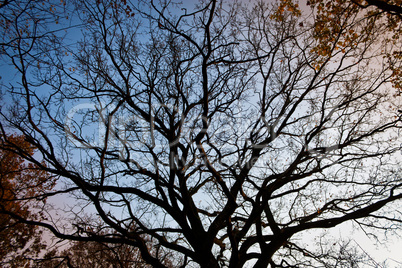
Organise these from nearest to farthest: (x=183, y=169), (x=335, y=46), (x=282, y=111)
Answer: (x=335, y=46), (x=183, y=169), (x=282, y=111)

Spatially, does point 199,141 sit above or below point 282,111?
below

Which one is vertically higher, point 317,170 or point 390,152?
point 390,152

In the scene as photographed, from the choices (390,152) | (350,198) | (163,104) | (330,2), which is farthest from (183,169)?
(390,152)

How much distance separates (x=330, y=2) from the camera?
4828 millimetres

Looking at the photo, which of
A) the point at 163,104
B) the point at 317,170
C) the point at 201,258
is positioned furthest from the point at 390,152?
the point at 163,104

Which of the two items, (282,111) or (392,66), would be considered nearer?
(392,66)

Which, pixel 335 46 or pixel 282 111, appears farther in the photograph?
pixel 282 111

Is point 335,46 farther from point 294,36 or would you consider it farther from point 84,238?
point 84,238

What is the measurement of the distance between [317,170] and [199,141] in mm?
3583

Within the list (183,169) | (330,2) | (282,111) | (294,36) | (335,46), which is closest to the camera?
(330,2)

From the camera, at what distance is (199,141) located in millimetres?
5391

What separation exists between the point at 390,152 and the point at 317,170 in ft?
7.68

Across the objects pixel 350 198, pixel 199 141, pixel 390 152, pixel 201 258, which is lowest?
pixel 201 258

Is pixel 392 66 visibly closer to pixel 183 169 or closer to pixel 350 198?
pixel 350 198
